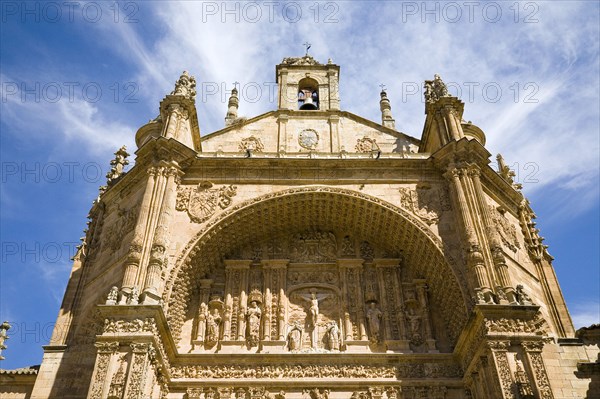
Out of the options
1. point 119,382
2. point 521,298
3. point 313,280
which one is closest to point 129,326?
point 119,382

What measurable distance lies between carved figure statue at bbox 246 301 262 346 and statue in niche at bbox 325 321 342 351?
1.79 m

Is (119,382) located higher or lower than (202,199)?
lower

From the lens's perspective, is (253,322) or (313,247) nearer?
(253,322)

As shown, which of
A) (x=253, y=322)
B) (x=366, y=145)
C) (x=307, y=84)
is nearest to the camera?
(x=253, y=322)

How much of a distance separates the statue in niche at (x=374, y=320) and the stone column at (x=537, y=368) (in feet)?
13.0

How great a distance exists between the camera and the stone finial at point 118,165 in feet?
57.6

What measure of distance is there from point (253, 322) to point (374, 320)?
315cm

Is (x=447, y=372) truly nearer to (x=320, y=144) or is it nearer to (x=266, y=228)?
(x=266, y=228)

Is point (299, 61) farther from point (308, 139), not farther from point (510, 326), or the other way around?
point (510, 326)

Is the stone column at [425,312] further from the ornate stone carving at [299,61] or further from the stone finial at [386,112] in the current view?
the ornate stone carving at [299,61]

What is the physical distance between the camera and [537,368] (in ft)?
35.8

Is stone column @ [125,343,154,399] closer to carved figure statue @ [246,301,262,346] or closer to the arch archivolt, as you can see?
the arch archivolt

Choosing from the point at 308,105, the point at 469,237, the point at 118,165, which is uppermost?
the point at 308,105

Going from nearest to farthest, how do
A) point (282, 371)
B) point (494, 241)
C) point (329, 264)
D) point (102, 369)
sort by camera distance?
point (102, 369), point (494, 241), point (282, 371), point (329, 264)
